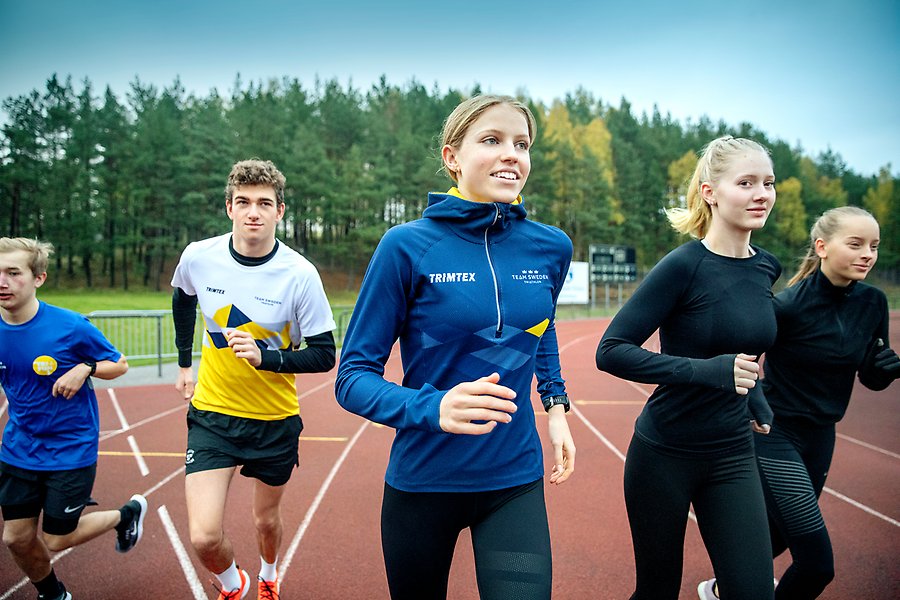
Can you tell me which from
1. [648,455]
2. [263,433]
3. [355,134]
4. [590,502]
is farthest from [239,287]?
[355,134]

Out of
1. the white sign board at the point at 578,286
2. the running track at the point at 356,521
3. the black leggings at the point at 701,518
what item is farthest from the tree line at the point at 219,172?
the black leggings at the point at 701,518

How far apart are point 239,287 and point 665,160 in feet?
188

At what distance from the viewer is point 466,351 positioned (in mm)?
1752

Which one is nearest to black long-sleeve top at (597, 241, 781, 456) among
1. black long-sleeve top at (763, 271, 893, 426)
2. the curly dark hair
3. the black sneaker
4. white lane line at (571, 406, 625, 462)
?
black long-sleeve top at (763, 271, 893, 426)

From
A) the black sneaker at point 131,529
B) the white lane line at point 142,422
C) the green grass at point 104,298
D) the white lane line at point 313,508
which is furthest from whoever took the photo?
the green grass at point 104,298

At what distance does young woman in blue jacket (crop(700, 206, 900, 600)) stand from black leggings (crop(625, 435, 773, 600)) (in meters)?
0.56

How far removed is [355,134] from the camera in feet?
140

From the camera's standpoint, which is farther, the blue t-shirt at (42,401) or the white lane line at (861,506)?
the white lane line at (861,506)

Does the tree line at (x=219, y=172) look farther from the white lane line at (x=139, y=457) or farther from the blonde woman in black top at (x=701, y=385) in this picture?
the blonde woman in black top at (x=701, y=385)

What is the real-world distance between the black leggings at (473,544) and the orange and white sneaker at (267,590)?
5.49 ft

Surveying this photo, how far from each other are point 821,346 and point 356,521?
340 cm

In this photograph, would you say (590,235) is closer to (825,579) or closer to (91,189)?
(91,189)

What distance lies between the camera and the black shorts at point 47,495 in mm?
2893

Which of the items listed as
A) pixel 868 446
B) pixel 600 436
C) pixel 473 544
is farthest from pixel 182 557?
pixel 868 446
